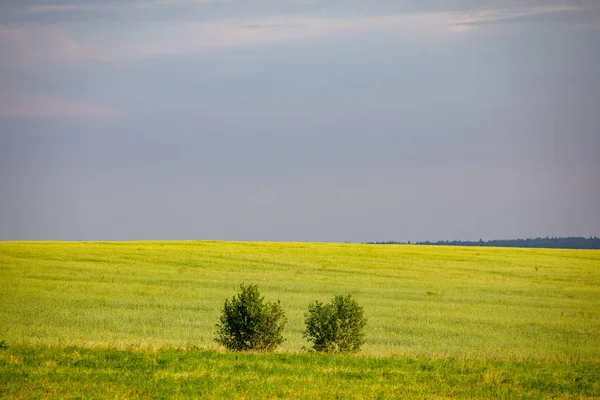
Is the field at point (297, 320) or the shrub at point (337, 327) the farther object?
the shrub at point (337, 327)

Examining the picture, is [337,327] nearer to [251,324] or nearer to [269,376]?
[251,324]

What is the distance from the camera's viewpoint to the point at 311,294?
1463 inches

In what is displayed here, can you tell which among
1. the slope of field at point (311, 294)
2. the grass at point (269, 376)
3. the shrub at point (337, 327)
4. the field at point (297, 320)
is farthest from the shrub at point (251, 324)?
the grass at point (269, 376)

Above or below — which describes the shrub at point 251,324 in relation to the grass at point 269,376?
above

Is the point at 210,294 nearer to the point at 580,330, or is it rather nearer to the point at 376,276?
the point at 376,276

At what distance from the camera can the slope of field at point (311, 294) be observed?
2605 centimetres

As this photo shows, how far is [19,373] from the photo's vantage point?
574 inches

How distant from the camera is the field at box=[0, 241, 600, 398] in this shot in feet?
48.9

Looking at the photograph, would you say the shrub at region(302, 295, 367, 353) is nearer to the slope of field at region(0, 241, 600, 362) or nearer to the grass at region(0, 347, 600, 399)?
the slope of field at region(0, 241, 600, 362)

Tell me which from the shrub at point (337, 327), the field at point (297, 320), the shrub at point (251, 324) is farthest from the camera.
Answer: the shrub at point (337, 327)

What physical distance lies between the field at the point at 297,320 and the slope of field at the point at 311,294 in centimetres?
13

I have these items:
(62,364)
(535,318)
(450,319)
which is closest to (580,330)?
(535,318)

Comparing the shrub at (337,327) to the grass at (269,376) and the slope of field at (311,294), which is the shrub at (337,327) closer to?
the slope of field at (311,294)

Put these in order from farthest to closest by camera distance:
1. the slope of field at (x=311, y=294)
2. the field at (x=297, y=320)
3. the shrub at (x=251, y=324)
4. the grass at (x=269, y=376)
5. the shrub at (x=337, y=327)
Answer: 1. the slope of field at (x=311, y=294)
2. the shrub at (x=337, y=327)
3. the shrub at (x=251, y=324)
4. the field at (x=297, y=320)
5. the grass at (x=269, y=376)
